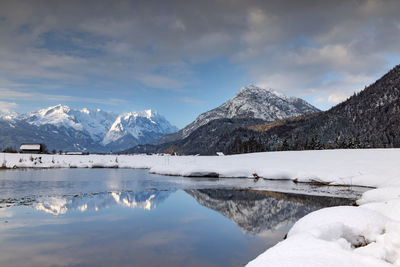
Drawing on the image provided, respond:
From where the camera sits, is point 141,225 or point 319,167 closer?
point 141,225

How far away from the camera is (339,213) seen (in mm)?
10594

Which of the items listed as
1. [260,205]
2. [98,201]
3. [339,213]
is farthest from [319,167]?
[339,213]

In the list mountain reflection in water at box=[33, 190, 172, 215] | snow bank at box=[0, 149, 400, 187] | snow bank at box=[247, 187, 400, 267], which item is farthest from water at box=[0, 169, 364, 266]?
snow bank at box=[0, 149, 400, 187]

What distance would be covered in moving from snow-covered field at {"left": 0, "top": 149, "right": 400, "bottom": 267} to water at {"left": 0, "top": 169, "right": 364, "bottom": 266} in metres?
3.38

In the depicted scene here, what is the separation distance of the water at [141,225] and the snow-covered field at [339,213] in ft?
11.1

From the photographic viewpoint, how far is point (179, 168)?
5003 cm

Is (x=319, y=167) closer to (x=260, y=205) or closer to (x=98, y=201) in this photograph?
(x=260, y=205)

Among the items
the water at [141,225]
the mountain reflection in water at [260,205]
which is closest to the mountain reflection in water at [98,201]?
the water at [141,225]

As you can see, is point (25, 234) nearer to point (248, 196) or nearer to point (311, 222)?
point (311, 222)

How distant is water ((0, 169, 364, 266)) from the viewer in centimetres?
1121

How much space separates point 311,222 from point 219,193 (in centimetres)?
1921

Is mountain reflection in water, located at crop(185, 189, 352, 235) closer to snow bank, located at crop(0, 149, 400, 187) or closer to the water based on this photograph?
the water

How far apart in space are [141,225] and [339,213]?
1044cm

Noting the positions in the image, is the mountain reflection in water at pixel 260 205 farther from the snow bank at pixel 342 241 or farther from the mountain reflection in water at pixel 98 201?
the snow bank at pixel 342 241
